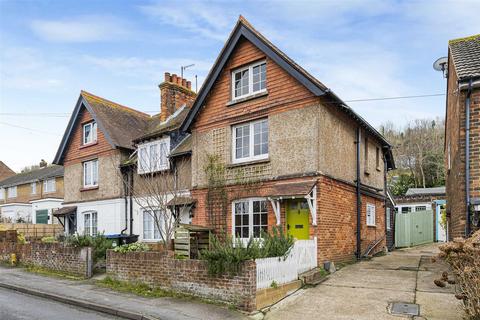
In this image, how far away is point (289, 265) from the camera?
11219 millimetres

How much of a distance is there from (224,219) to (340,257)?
177 inches

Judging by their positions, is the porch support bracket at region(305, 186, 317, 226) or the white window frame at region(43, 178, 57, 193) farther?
the white window frame at region(43, 178, 57, 193)

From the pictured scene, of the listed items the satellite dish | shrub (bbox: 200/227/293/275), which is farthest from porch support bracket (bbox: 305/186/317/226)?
the satellite dish

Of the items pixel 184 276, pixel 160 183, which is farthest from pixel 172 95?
pixel 184 276

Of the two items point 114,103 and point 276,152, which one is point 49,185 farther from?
point 276,152

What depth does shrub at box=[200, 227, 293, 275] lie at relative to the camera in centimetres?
979

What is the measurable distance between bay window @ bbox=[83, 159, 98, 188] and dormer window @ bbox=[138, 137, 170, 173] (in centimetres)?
439

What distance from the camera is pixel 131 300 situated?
10.8m

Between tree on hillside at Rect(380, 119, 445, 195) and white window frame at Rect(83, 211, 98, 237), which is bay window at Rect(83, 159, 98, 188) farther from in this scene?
tree on hillside at Rect(380, 119, 445, 195)

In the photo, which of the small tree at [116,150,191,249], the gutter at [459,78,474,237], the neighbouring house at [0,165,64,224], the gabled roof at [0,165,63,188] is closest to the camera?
the gutter at [459,78,474,237]

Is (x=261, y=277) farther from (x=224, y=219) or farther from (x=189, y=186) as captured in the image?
(x=189, y=186)

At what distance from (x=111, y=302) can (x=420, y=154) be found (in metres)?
55.1

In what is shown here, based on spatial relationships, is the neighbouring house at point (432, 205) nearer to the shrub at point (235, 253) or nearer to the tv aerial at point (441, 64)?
the tv aerial at point (441, 64)

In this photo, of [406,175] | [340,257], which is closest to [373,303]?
[340,257]
